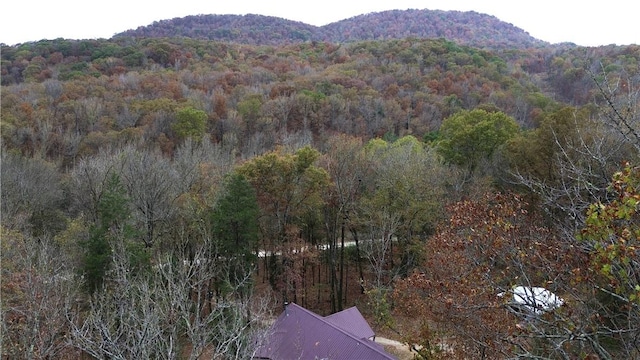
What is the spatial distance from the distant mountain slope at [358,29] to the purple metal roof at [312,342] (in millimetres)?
102059

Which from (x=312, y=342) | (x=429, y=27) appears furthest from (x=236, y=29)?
(x=312, y=342)

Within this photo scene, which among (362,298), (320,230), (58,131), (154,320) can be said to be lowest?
(362,298)

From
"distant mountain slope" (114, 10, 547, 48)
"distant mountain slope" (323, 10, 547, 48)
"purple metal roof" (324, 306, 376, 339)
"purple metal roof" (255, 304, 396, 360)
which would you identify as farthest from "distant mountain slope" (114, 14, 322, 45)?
"purple metal roof" (255, 304, 396, 360)

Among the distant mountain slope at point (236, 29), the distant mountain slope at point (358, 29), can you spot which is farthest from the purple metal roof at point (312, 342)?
the distant mountain slope at point (358, 29)

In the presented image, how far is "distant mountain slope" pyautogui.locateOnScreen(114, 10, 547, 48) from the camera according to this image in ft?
383

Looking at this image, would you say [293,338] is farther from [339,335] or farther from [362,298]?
[362,298]

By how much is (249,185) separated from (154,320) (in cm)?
1149

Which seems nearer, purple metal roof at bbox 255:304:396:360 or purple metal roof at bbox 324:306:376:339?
purple metal roof at bbox 255:304:396:360

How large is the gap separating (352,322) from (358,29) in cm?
13519

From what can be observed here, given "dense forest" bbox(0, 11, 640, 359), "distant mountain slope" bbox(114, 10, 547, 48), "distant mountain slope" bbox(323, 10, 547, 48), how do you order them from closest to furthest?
"dense forest" bbox(0, 11, 640, 359)
"distant mountain slope" bbox(114, 10, 547, 48)
"distant mountain slope" bbox(323, 10, 547, 48)

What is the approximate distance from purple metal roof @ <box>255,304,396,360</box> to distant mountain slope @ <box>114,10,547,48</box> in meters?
102

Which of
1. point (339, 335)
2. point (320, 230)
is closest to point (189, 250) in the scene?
point (320, 230)

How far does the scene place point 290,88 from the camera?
53906mm

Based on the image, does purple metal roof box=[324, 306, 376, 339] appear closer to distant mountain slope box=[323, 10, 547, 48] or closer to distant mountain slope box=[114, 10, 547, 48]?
distant mountain slope box=[114, 10, 547, 48]
